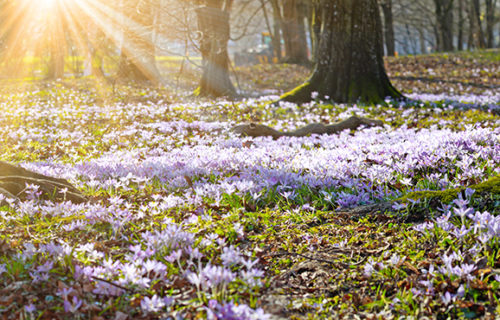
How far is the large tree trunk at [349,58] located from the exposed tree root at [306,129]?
364 cm

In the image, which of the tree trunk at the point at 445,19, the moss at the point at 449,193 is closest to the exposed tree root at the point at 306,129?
the moss at the point at 449,193

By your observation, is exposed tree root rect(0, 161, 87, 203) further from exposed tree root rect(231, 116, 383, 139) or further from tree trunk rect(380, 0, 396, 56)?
tree trunk rect(380, 0, 396, 56)

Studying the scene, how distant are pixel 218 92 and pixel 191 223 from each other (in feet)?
40.8

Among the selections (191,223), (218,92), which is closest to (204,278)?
(191,223)

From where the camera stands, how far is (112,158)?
20.3 ft

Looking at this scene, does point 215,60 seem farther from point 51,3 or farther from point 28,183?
point 51,3

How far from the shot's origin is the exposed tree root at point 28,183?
423cm

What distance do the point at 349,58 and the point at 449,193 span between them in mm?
9183

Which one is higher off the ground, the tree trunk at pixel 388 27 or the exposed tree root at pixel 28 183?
the tree trunk at pixel 388 27

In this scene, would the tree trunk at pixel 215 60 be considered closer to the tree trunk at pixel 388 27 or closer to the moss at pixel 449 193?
the moss at pixel 449 193

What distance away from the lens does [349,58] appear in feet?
39.8

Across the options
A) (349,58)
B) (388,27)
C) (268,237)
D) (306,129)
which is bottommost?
(268,237)

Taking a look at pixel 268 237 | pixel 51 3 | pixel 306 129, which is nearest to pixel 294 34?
pixel 51 3

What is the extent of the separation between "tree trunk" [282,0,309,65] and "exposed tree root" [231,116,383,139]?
22594 mm
